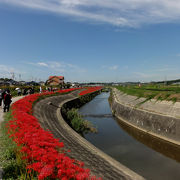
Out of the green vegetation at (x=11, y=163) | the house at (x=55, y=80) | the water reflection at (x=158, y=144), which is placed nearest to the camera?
the green vegetation at (x=11, y=163)

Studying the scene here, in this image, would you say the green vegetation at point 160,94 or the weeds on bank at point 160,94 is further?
the green vegetation at point 160,94

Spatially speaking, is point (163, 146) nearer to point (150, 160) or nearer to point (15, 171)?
point (150, 160)

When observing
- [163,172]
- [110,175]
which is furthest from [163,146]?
[110,175]

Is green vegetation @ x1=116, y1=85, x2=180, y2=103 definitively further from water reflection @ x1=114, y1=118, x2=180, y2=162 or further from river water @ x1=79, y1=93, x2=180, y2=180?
river water @ x1=79, y1=93, x2=180, y2=180

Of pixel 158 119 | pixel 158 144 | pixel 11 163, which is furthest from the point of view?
pixel 158 119

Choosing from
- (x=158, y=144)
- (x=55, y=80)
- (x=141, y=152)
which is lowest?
(x=141, y=152)

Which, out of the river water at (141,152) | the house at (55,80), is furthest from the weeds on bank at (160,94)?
the house at (55,80)

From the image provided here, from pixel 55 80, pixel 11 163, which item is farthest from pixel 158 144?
pixel 55 80

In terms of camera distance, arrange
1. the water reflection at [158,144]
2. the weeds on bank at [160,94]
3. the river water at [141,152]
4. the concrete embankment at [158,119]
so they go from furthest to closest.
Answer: the weeds on bank at [160,94]
the concrete embankment at [158,119]
the water reflection at [158,144]
the river water at [141,152]

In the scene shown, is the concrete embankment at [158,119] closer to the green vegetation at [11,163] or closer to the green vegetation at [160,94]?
the green vegetation at [160,94]

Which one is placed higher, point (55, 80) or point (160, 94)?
point (55, 80)


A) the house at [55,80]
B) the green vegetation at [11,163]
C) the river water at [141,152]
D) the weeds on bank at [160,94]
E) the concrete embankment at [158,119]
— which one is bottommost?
the river water at [141,152]

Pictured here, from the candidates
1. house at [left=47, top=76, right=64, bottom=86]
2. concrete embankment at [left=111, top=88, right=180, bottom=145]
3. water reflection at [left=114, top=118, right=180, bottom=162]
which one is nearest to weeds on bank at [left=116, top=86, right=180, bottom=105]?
concrete embankment at [left=111, top=88, right=180, bottom=145]

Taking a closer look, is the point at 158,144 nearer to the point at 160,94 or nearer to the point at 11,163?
the point at 160,94
